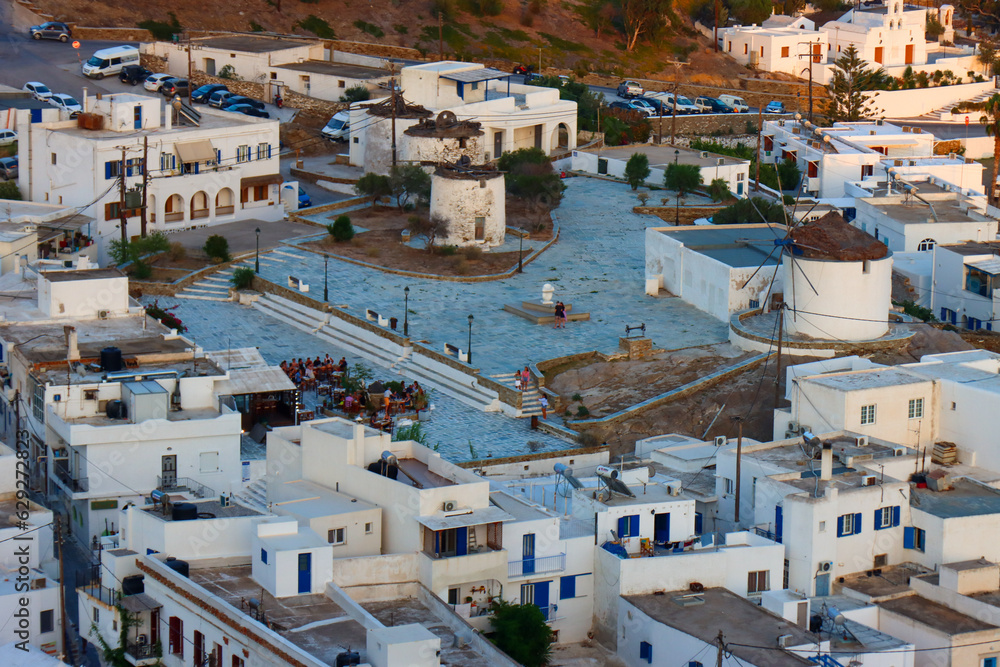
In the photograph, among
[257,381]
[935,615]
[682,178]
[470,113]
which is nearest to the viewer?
[935,615]

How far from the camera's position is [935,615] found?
146 ft

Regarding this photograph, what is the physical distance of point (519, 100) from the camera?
80562 millimetres

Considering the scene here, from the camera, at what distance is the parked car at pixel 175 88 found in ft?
265

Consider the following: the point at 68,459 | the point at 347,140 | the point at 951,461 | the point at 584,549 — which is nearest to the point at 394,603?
the point at 584,549

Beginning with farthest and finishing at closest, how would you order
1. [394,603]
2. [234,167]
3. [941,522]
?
[234,167] < [941,522] < [394,603]

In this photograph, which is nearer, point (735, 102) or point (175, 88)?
point (175, 88)

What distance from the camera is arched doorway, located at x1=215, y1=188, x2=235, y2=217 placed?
2741 inches

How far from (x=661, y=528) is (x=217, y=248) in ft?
79.0

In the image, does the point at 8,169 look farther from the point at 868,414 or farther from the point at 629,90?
the point at 868,414

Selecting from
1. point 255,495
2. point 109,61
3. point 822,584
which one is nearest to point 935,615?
point 822,584

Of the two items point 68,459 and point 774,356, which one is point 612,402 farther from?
point 68,459

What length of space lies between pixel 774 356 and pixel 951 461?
678 cm

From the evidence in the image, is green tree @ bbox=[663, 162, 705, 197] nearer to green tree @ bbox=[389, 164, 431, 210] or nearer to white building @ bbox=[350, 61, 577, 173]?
white building @ bbox=[350, 61, 577, 173]

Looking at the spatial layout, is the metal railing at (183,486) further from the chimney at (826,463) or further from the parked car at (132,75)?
the parked car at (132,75)
